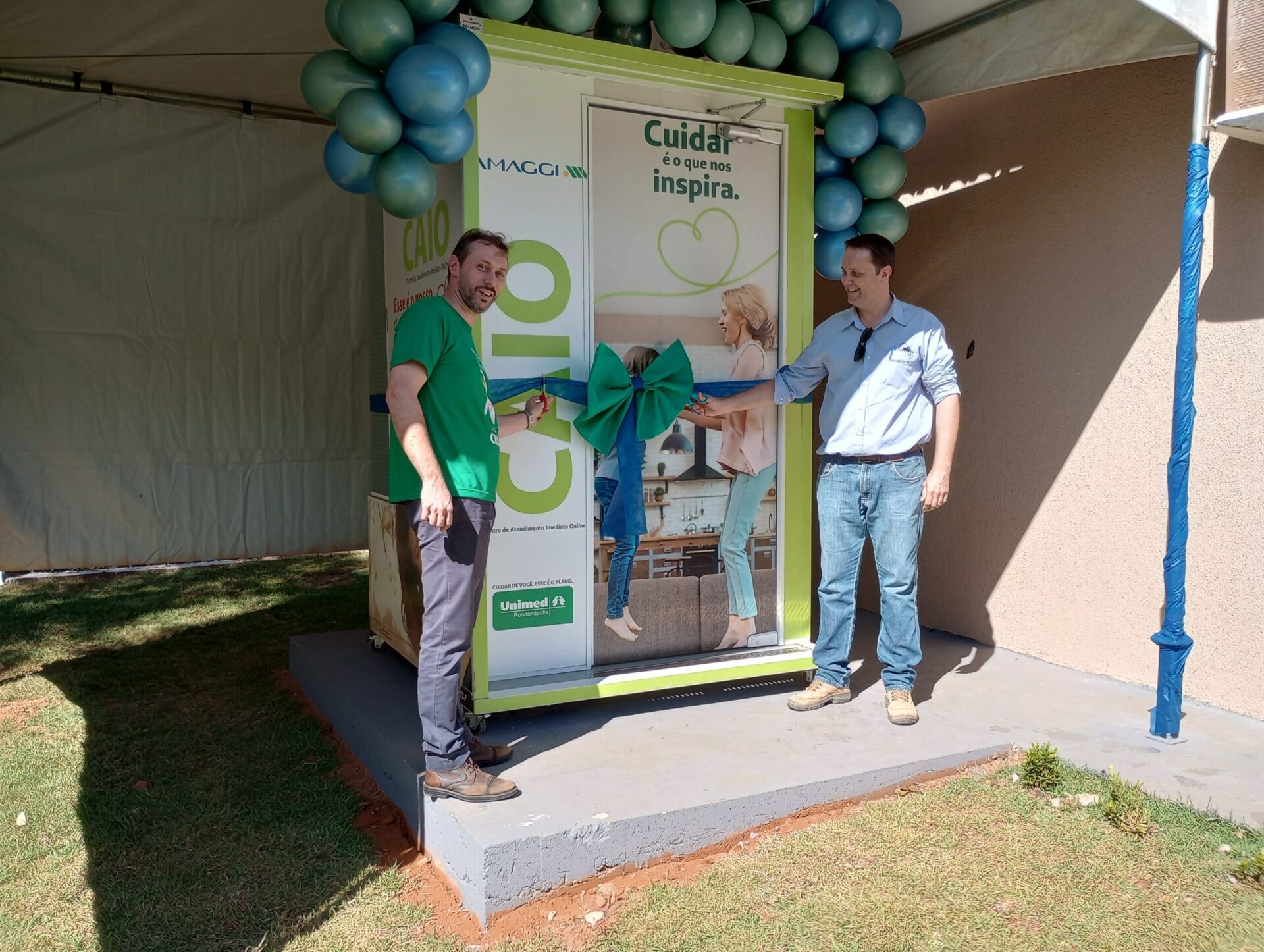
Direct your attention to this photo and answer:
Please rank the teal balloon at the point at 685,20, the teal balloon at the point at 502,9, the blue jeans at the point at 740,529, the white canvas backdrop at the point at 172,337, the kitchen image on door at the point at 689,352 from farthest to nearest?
1. the white canvas backdrop at the point at 172,337
2. the blue jeans at the point at 740,529
3. the kitchen image on door at the point at 689,352
4. the teal balloon at the point at 685,20
5. the teal balloon at the point at 502,9

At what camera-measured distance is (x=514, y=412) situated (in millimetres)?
3598

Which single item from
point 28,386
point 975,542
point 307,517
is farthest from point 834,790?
point 28,386

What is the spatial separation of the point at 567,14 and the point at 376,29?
30.7 inches

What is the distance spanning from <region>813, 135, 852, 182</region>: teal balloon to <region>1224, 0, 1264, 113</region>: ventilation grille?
1465 mm

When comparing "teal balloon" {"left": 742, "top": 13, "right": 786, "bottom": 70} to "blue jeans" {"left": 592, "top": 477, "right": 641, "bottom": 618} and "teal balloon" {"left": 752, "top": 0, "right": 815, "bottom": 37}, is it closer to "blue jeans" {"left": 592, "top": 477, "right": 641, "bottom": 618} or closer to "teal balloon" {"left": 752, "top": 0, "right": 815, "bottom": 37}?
"teal balloon" {"left": 752, "top": 0, "right": 815, "bottom": 37}

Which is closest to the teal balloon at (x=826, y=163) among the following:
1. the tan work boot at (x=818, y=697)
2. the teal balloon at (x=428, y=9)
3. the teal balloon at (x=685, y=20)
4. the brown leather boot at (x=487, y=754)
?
the teal balloon at (x=685, y=20)

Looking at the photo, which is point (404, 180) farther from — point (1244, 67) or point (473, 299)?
point (1244, 67)

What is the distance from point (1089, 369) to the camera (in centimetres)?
451

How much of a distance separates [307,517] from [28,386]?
2155 mm

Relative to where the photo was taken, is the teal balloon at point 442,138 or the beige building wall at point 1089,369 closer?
the teal balloon at point 442,138

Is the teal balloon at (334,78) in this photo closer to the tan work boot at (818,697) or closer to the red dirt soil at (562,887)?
the red dirt soil at (562,887)

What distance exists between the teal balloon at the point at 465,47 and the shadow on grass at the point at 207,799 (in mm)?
2539

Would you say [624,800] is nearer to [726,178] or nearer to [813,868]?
[813,868]

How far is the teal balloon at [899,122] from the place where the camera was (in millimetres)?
4168
